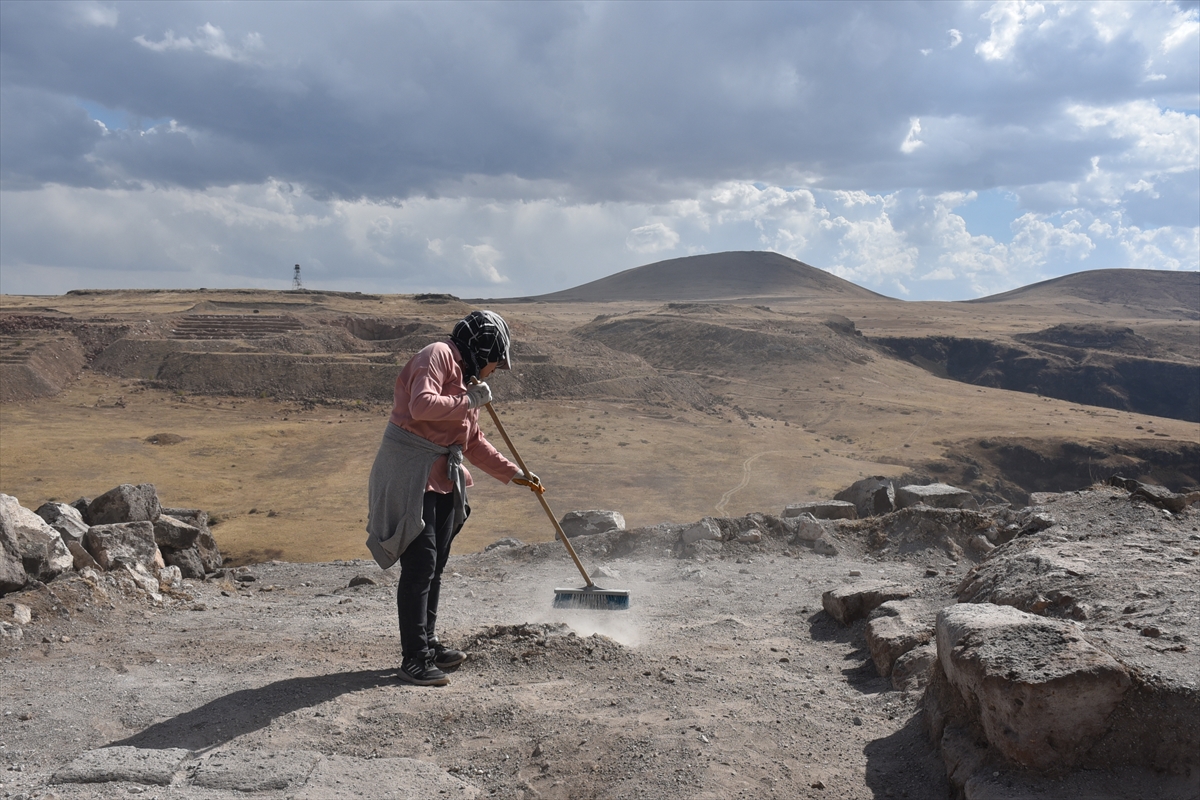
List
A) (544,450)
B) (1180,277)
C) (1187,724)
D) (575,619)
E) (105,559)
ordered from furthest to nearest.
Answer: (1180,277) → (544,450) → (105,559) → (575,619) → (1187,724)

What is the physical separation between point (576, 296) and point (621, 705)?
12048 centimetres

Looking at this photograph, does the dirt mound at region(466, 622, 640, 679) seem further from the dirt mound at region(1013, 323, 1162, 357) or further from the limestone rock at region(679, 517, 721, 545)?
the dirt mound at region(1013, 323, 1162, 357)

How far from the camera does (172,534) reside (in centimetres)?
797

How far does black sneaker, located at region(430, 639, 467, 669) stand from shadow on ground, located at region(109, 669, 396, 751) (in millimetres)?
238

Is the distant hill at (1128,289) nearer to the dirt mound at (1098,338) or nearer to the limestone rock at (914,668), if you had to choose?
the dirt mound at (1098,338)

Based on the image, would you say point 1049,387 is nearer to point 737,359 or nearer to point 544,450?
point 737,359

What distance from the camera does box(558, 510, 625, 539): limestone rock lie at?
33.5 feet

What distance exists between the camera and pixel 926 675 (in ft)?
13.6

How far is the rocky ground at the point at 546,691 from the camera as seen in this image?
3.13m

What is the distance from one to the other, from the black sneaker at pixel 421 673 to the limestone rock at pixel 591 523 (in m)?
5.90

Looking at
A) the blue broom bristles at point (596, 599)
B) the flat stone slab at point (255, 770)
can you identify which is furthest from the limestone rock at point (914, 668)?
the flat stone slab at point (255, 770)

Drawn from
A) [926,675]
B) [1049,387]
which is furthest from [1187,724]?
[1049,387]

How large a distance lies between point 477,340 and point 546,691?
1.78m

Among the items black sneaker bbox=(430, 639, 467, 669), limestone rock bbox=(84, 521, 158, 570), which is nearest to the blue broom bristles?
black sneaker bbox=(430, 639, 467, 669)
